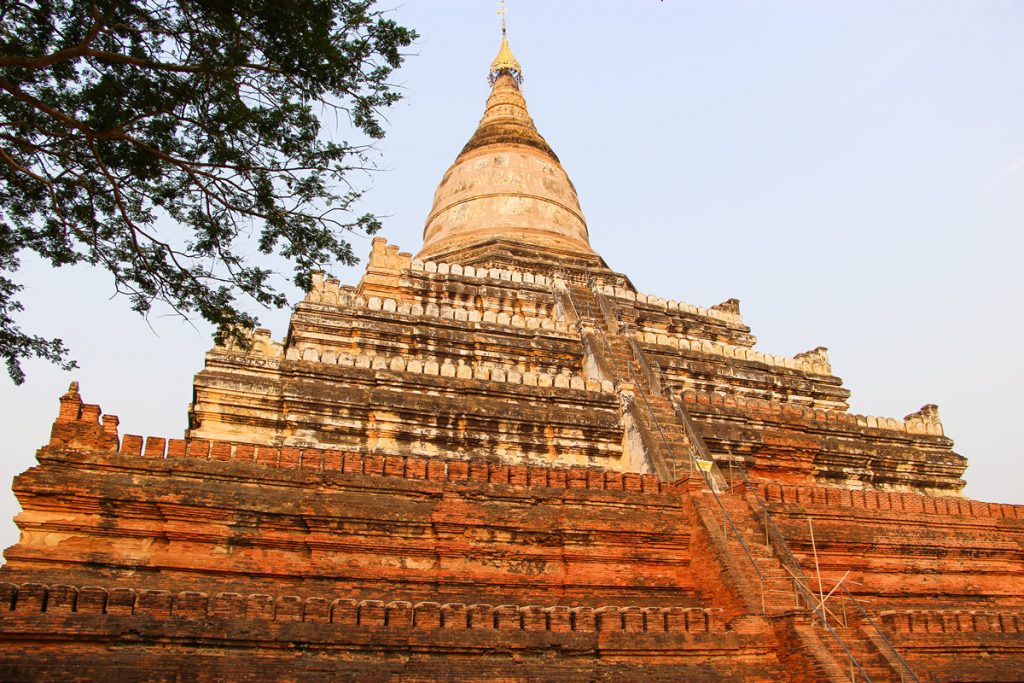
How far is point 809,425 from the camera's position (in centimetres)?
1848

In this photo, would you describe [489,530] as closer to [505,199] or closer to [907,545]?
[907,545]

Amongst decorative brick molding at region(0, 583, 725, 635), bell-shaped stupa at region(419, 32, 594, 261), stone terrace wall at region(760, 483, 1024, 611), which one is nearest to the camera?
decorative brick molding at region(0, 583, 725, 635)

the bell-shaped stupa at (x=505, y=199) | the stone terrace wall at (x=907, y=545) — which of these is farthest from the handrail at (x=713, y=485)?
the bell-shaped stupa at (x=505, y=199)

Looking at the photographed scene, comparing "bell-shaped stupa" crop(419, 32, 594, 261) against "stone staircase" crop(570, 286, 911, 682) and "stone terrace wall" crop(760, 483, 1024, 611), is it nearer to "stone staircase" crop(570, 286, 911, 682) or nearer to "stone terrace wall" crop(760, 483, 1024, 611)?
"stone staircase" crop(570, 286, 911, 682)

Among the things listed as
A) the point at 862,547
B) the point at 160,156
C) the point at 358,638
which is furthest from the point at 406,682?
the point at 862,547

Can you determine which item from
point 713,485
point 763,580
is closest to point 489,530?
point 763,580

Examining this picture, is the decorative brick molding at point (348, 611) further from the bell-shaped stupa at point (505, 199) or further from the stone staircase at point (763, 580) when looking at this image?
the bell-shaped stupa at point (505, 199)

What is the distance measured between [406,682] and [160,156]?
5.60m

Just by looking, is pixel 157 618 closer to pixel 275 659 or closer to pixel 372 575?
pixel 275 659

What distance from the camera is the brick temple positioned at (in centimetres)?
897

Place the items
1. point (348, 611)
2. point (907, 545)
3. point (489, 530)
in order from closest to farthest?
point (348, 611), point (489, 530), point (907, 545)

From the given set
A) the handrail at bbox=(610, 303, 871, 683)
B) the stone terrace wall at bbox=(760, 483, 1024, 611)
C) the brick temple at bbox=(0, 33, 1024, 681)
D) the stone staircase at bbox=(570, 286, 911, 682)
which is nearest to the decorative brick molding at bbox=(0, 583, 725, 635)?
the brick temple at bbox=(0, 33, 1024, 681)

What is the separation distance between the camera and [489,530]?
1188 centimetres

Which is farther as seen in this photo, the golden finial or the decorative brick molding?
the golden finial
